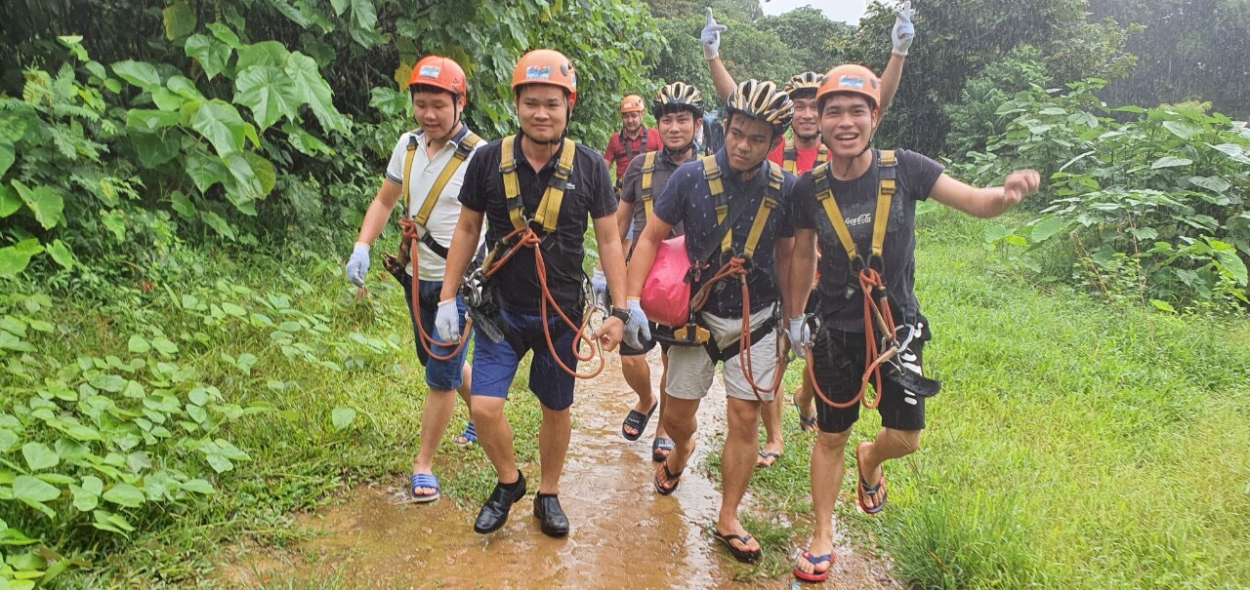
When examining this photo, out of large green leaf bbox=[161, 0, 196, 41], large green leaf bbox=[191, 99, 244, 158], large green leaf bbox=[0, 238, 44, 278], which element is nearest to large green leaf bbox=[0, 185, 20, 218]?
large green leaf bbox=[0, 238, 44, 278]

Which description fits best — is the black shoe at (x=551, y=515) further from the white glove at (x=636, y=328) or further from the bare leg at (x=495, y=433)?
the white glove at (x=636, y=328)

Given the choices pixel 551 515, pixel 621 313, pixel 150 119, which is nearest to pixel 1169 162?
pixel 621 313

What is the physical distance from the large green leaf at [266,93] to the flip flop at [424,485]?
2.14m

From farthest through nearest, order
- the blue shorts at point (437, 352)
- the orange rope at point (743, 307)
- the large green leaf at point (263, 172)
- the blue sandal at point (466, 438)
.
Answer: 1. the large green leaf at point (263, 172)
2. the blue sandal at point (466, 438)
3. the blue shorts at point (437, 352)
4. the orange rope at point (743, 307)

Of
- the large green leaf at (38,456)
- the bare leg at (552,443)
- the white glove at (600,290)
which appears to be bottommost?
the bare leg at (552,443)

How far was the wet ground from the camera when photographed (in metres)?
3.29

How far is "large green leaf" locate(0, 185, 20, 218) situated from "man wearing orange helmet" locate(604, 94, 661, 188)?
4733 millimetres

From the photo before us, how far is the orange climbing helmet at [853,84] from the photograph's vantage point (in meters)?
3.32

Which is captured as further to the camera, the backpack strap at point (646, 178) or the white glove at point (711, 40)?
the backpack strap at point (646, 178)

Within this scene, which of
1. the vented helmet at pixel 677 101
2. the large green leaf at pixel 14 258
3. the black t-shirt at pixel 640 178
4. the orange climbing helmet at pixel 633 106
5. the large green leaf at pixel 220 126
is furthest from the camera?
the orange climbing helmet at pixel 633 106

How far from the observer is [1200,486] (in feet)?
13.7

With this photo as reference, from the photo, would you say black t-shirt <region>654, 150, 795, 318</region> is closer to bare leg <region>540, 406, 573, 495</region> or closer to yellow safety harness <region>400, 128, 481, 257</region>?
bare leg <region>540, 406, 573, 495</region>

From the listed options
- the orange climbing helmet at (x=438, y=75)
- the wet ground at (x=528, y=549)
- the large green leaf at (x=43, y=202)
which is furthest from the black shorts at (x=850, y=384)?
the large green leaf at (x=43, y=202)

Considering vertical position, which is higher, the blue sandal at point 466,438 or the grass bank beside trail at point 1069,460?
the grass bank beside trail at point 1069,460
